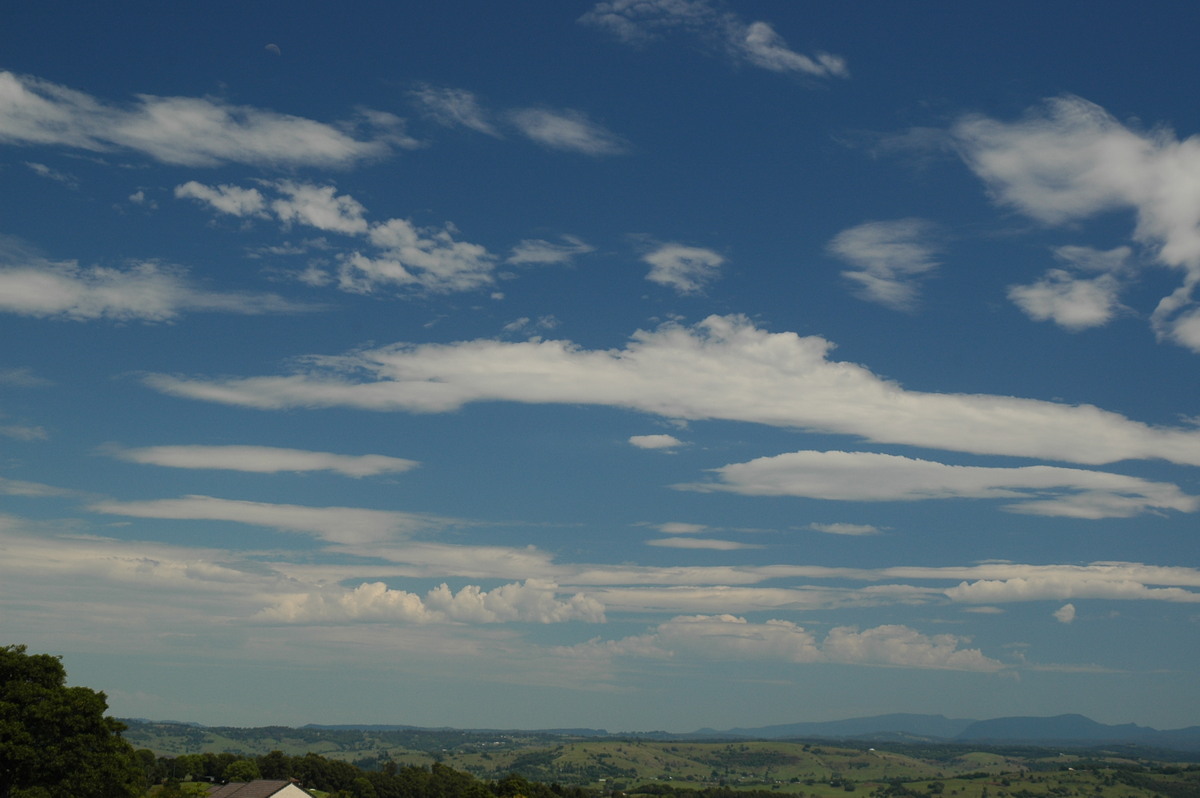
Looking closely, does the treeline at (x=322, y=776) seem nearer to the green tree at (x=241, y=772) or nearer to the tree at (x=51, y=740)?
the green tree at (x=241, y=772)

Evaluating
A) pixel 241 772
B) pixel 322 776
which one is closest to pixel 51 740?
pixel 241 772

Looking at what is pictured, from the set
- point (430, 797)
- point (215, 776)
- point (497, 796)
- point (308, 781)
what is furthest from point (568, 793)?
point (215, 776)

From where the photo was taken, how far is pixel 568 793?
189 metres

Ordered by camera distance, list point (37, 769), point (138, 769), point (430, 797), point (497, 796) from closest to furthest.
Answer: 1. point (37, 769)
2. point (138, 769)
3. point (497, 796)
4. point (430, 797)

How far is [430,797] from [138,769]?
107760 mm

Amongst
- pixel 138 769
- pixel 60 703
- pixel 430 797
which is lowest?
pixel 430 797

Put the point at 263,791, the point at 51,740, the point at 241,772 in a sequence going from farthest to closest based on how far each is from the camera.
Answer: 1. the point at 241,772
2. the point at 263,791
3. the point at 51,740

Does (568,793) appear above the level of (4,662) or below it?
below

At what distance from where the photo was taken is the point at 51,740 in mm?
79312

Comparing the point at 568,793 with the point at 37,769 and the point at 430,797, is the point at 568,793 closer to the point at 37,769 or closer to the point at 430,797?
the point at 430,797

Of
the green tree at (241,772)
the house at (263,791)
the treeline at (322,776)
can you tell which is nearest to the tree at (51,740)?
the house at (263,791)

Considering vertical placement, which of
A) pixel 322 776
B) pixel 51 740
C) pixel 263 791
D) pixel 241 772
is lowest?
pixel 322 776

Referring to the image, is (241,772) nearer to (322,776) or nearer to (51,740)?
(322,776)

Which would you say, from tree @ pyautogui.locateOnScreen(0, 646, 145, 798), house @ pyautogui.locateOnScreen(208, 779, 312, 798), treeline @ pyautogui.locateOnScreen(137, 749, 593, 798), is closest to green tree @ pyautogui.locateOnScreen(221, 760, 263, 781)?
treeline @ pyautogui.locateOnScreen(137, 749, 593, 798)
